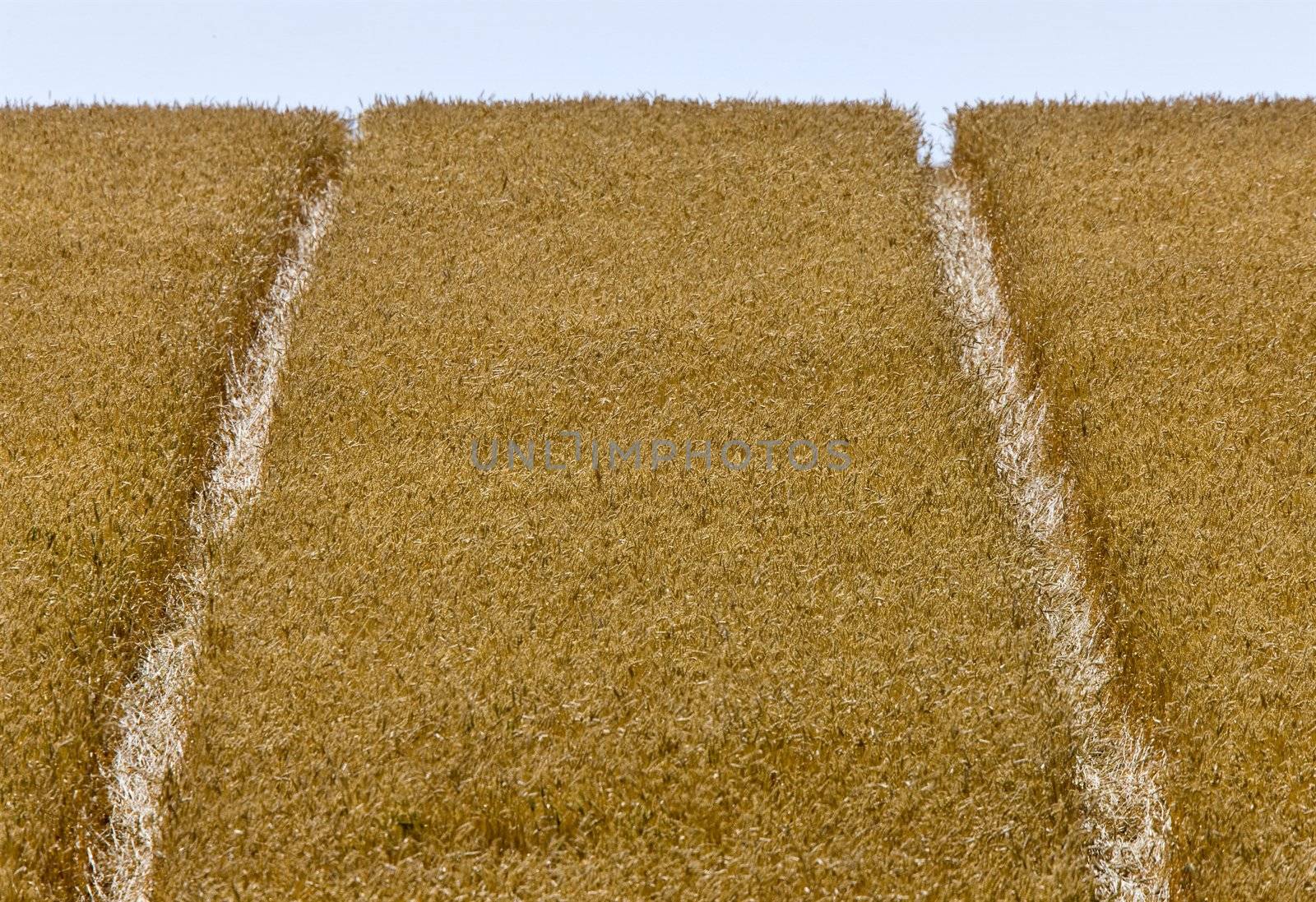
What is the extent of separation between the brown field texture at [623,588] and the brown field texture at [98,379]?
23 centimetres

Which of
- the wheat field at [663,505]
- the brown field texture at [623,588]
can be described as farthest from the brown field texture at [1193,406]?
the brown field texture at [623,588]

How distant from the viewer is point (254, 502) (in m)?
2.60

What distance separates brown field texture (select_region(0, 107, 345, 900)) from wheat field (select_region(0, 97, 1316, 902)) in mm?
13

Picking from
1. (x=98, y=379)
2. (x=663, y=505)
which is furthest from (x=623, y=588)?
(x=98, y=379)

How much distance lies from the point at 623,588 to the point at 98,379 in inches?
66.8

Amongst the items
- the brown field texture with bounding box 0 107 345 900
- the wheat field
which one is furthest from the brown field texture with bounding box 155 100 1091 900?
the brown field texture with bounding box 0 107 345 900

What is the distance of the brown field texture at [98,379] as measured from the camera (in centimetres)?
214

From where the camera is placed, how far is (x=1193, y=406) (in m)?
2.81

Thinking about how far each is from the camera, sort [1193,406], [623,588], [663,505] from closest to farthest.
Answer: [623,588]
[663,505]
[1193,406]

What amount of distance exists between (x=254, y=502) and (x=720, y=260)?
166cm

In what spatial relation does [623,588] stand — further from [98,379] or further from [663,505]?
[98,379]

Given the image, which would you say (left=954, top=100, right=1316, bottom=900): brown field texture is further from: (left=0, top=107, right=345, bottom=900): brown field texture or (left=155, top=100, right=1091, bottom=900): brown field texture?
(left=0, top=107, right=345, bottom=900): brown field texture

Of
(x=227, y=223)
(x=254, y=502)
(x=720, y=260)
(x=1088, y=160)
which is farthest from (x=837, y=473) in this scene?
(x=227, y=223)

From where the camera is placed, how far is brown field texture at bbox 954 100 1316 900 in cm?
213
